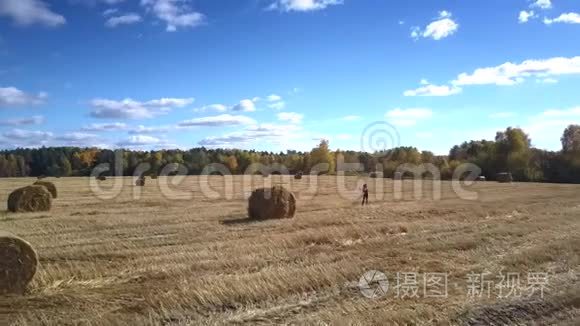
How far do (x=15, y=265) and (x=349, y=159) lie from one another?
96.5m

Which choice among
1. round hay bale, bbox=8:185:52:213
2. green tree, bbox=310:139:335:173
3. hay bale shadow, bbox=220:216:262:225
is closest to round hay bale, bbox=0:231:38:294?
hay bale shadow, bbox=220:216:262:225

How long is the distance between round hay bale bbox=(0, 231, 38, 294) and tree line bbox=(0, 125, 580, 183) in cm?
5828

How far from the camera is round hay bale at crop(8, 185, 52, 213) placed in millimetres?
23562

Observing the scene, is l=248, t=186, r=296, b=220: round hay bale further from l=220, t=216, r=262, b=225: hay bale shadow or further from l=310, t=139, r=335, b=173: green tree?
l=310, t=139, r=335, b=173: green tree

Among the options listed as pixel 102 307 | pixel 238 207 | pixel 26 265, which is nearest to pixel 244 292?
pixel 102 307

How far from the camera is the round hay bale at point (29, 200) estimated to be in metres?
23.6

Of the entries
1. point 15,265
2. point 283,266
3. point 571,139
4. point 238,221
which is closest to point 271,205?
point 238,221

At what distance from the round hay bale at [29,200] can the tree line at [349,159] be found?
48.9m

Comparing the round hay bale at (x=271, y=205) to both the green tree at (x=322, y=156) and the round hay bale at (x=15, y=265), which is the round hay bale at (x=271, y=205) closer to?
the round hay bale at (x=15, y=265)

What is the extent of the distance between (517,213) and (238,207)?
1168 cm

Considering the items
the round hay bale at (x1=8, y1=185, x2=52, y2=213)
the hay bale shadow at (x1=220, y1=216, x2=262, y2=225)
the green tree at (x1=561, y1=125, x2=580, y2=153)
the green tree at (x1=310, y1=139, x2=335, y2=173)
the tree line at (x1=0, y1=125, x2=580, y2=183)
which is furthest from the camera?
the green tree at (x1=310, y1=139, x2=335, y2=173)

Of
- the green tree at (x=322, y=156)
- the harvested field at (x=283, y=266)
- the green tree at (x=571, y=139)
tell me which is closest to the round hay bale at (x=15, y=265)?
the harvested field at (x=283, y=266)

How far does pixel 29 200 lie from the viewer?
23906 mm

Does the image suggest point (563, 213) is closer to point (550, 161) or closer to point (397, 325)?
point (397, 325)
